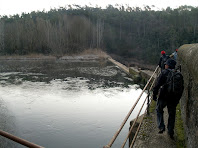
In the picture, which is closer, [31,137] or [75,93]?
[31,137]

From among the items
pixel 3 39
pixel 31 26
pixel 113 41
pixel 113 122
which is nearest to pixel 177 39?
pixel 113 41

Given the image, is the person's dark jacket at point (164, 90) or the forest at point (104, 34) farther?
the forest at point (104, 34)

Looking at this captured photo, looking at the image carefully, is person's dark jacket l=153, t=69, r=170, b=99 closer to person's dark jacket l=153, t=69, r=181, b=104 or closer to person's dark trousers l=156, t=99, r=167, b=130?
person's dark jacket l=153, t=69, r=181, b=104

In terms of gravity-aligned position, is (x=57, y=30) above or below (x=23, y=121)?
above

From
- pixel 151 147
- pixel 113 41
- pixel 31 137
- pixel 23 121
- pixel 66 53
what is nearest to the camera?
pixel 151 147

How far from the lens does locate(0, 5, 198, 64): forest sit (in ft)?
166

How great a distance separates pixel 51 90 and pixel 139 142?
9.53m

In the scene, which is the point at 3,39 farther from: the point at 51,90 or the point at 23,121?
the point at 23,121

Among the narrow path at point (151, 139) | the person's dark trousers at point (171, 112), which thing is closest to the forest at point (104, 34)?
the narrow path at point (151, 139)

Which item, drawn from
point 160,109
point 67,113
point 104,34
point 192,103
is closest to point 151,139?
point 160,109

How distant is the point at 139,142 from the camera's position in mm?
4594

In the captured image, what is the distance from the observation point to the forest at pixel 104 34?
50594mm

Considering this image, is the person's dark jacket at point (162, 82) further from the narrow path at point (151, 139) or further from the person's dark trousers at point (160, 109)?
the narrow path at point (151, 139)

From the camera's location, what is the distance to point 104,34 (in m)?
62.5
